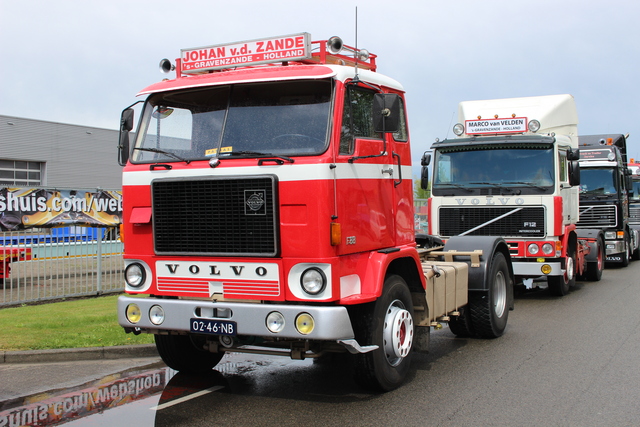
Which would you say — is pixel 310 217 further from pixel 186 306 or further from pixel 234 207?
pixel 186 306

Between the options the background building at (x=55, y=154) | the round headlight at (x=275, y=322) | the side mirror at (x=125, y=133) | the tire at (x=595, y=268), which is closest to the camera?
the round headlight at (x=275, y=322)

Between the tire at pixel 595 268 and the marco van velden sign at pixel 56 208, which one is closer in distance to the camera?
the marco van velden sign at pixel 56 208

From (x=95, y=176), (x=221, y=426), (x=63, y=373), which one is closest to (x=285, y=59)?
(x=221, y=426)

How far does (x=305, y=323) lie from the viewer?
16.9ft

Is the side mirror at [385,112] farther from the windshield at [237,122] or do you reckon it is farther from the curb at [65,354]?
the curb at [65,354]

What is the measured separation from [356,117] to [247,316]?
1.96 meters

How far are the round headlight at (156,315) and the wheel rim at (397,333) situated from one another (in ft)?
6.44

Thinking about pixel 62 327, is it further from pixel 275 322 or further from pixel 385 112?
pixel 385 112

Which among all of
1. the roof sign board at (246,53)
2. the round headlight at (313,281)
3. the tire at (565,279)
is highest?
the roof sign board at (246,53)

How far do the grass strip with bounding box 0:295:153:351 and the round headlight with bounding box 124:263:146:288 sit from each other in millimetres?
2119

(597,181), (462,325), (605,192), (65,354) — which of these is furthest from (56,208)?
(605,192)

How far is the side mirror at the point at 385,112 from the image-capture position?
558 cm

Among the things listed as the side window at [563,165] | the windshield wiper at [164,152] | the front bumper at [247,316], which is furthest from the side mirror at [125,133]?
the side window at [563,165]

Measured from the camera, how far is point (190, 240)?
5680 millimetres
